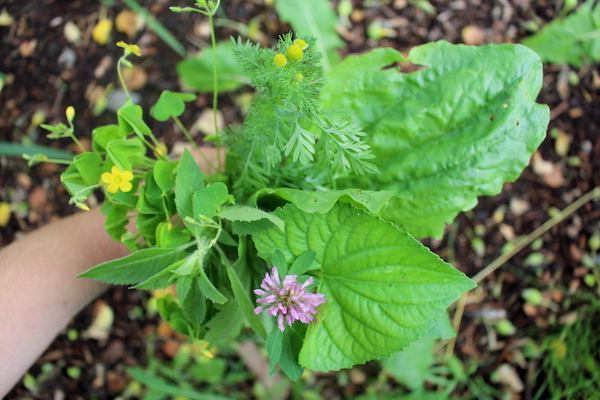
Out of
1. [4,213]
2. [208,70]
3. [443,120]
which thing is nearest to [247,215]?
[443,120]

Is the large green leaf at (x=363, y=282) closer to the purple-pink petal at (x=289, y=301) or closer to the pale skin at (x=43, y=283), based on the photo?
the purple-pink petal at (x=289, y=301)

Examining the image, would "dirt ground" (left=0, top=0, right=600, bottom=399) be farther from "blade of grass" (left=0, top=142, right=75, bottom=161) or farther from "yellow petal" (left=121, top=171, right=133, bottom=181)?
"yellow petal" (left=121, top=171, right=133, bottom=181)

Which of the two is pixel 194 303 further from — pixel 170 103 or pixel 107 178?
pixel 170 103

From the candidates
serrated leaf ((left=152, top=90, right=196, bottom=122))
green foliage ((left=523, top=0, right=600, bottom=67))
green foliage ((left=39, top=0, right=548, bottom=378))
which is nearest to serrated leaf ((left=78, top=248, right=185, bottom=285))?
green foliage ((left=39, top=0, right=548, bottom=378))

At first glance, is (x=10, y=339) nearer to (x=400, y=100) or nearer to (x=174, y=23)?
(x=400, y=100)

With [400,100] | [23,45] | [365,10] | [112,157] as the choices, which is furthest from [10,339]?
[365,10]

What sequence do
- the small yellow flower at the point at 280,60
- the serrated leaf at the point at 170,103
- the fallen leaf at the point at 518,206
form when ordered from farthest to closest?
the fallen leaf at the point at 518,206 → the serrated leaf at the point at 170,103 → the small yellow flower at the point at 280,60

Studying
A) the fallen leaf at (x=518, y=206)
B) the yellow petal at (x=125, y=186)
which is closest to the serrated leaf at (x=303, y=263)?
the yellow petal at (x=125, y=186)
